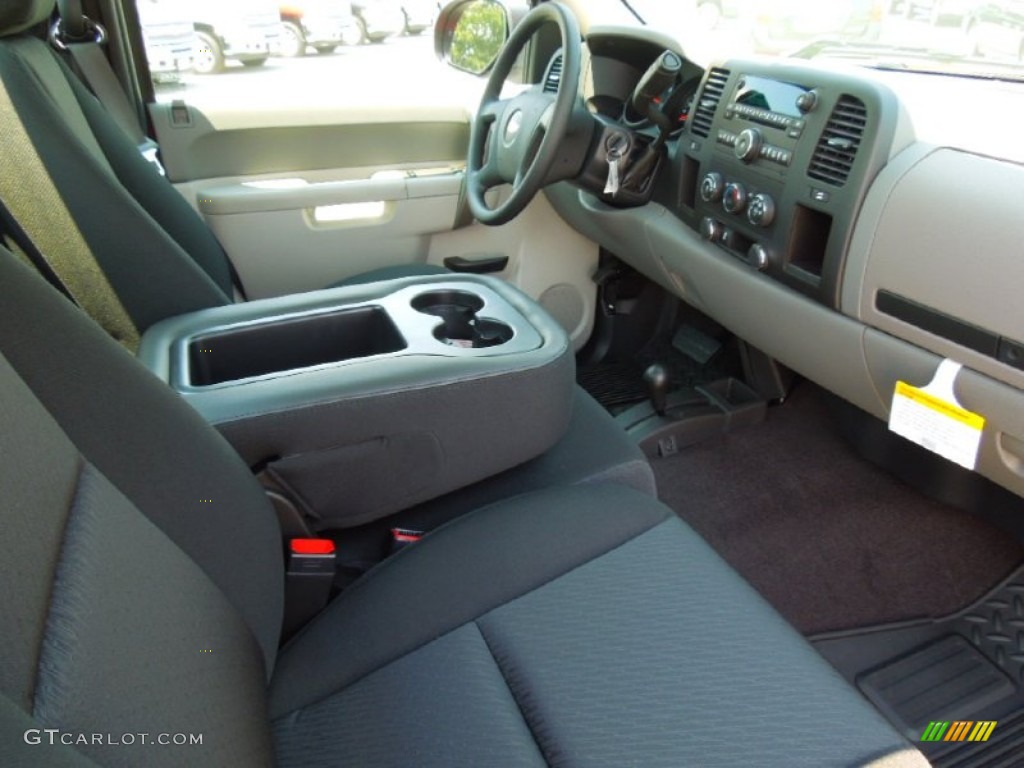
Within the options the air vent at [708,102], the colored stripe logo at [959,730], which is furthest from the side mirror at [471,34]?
the colored stripe logo at [959,730]

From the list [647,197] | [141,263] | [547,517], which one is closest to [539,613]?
[547,517]

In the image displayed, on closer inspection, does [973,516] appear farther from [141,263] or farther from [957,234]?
[141,263]

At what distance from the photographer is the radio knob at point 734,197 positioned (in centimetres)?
143

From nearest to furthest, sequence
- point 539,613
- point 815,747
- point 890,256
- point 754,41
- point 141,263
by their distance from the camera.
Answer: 1. point 815,747
2. point 539,613
3. point 890,256
4. point 141,263
5. point 754,41

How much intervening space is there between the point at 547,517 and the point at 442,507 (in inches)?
7.1

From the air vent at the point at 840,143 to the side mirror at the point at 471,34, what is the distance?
3.23 ft

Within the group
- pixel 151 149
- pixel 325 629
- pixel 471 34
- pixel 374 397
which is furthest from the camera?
pixel 471 34

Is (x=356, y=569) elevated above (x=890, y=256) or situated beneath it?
situated beneath

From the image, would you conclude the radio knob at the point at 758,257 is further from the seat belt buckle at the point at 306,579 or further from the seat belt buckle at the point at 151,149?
the seat belt buckle at the point at 151,149

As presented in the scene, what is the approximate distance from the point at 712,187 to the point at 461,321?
A: 53cm

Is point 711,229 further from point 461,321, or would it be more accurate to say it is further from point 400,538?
point 400,538

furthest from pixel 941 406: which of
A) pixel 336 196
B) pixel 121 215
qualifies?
pixel 336 196

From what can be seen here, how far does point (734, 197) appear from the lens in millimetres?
1440

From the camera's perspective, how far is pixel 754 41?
5.28 feet
